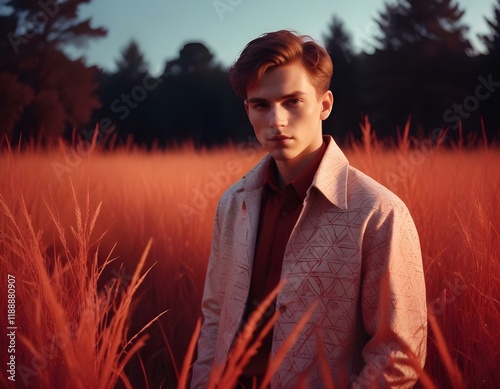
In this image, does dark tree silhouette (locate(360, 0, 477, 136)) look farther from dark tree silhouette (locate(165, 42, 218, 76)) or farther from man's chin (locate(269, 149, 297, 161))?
man's chin (locate(269, 149, 297, 161))

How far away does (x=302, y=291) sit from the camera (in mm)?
1288

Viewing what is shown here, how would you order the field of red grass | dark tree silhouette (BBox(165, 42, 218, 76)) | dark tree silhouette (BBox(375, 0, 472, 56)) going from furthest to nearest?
1. dark tree silhouette (BBox(165, 42, 218, 76))
2. dark tree silhouette (BBox(375, 0, 472, 56))
3. the field of red grass

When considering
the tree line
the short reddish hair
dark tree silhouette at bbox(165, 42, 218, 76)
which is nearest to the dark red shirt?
the short reddish hair

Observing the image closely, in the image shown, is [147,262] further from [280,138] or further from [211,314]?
[280,138]

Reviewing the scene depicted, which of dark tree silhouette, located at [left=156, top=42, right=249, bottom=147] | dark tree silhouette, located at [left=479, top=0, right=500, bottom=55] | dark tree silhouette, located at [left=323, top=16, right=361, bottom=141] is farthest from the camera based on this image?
dark tree silhouette, located at [left=156, top=42, right=249, bottom=147]

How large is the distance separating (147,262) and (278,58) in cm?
157

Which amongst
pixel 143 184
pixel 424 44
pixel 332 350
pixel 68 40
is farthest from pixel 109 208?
pixel 424 44

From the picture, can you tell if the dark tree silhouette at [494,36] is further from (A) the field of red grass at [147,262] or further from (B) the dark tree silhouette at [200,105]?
(B) the dark tree silhouette at [200,105]

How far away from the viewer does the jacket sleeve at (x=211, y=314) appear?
1617mm

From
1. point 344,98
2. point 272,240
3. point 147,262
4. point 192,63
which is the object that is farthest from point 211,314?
point 192,63

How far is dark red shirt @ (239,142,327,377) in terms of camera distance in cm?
139

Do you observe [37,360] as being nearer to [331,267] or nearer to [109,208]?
[331,267]

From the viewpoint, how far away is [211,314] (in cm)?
167

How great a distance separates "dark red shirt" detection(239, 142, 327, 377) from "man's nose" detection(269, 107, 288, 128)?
165 mm
